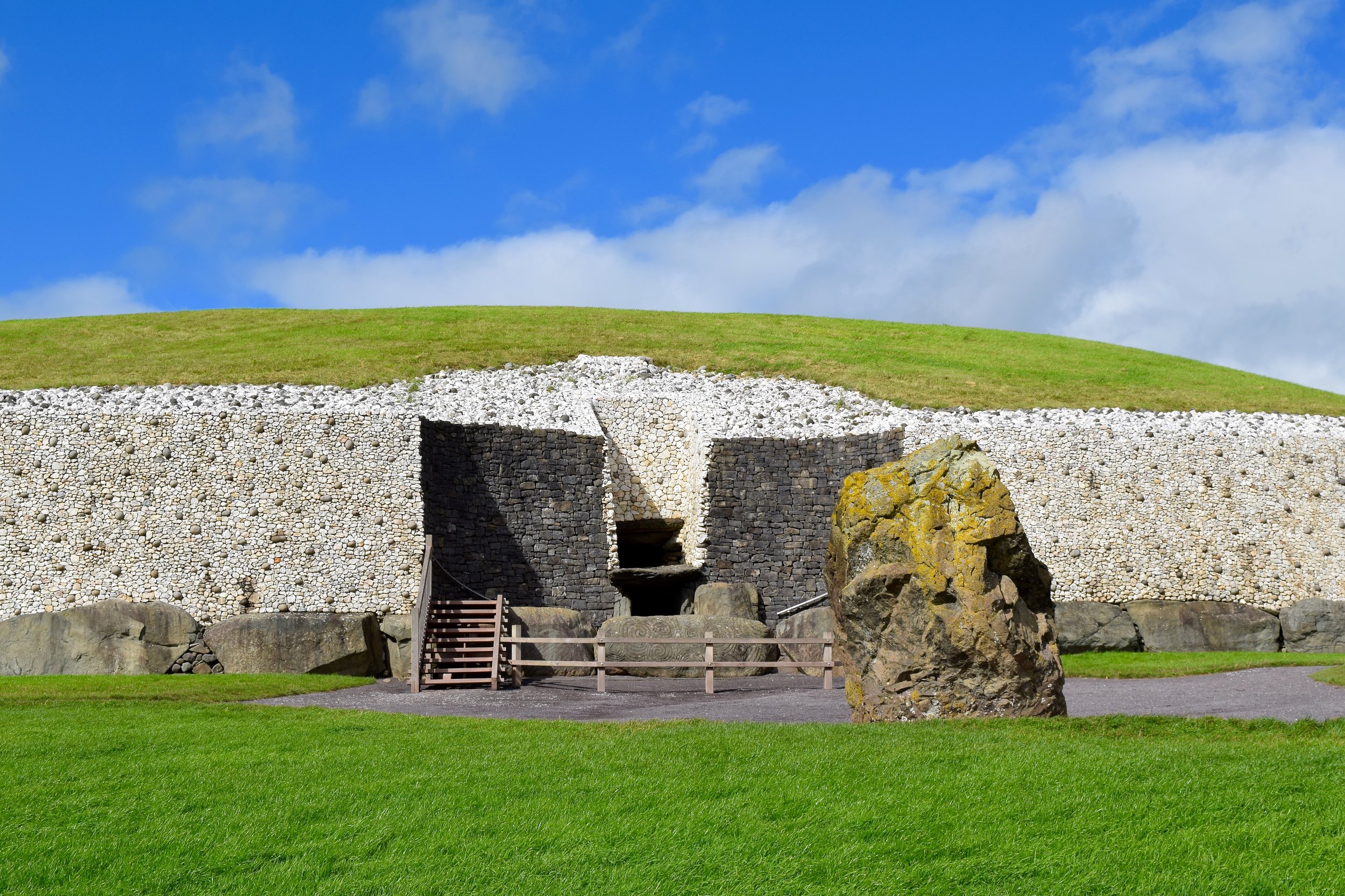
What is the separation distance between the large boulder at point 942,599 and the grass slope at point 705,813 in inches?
31.7

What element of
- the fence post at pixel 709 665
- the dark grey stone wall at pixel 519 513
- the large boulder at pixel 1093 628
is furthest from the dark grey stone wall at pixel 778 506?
the fence post at pixel 709 665

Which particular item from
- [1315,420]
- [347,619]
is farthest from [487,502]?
[1315,420]

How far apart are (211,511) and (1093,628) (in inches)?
770

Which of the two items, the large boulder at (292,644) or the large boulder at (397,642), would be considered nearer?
the large boulder at (292,644)

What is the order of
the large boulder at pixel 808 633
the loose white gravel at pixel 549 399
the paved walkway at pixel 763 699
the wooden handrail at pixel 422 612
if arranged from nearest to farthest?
the paved walkway at pixel 763 699, the wooden handrail at pixel 422 612, the large boulder at pixel 808 633, the loose white gravel at pixel 549 399

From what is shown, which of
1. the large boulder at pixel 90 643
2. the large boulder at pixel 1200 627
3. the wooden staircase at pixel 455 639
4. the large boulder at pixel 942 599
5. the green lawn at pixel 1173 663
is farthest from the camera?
the large boulder at pixel 1200 627

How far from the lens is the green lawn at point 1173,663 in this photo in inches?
790

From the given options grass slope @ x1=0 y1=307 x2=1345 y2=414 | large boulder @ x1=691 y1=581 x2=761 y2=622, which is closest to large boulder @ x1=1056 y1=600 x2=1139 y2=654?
grass slope @ x1=0 y1=307 x2=1345 y2=414

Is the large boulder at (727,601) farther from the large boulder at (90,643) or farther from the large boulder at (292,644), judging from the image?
the large boulder at (90,643)

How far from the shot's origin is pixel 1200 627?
976 inches

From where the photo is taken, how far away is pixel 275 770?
886 cm

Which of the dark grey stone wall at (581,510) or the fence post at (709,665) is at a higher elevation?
the dark grey stone wall at (581,510)

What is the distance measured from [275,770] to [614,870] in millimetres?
3899

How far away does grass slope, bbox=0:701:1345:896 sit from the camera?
6191 mm
